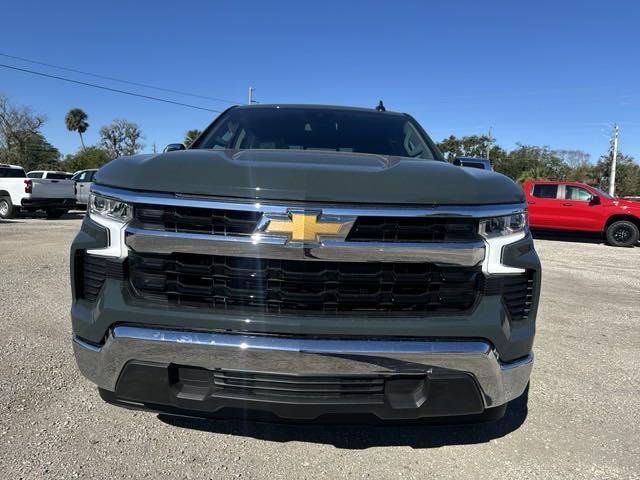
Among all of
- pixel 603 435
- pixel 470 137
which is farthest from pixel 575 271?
pixel 470 137

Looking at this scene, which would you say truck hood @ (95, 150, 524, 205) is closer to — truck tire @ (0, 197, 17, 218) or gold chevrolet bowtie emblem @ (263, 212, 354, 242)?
gold chevrolet bowtie emblem @ (263, 212, 354, 242)

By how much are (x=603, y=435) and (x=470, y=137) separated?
66064 millimetres

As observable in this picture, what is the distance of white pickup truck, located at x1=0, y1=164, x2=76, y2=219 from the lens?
16.0 meters

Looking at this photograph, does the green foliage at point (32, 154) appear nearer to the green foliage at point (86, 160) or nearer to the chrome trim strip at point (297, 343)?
the green foliage at point (86, 160)

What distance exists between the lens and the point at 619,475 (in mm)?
2314

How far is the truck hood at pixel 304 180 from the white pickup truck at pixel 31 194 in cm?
1613

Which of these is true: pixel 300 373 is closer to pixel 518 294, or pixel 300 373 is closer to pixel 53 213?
pixel 518 294

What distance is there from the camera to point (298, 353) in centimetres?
187

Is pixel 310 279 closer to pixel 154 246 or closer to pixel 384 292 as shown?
pixel 384 292

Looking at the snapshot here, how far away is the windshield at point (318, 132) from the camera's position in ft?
11.0

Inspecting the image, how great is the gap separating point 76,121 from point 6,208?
63921 mm

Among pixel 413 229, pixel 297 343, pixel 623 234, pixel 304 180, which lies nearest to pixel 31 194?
pixel 304 180

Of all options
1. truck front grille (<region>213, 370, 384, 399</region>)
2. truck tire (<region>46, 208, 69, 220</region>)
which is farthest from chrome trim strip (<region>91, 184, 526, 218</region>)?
truck tire (<region>46, 208, 69, 220</region>)

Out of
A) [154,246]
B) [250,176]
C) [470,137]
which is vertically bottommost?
[154,246]
